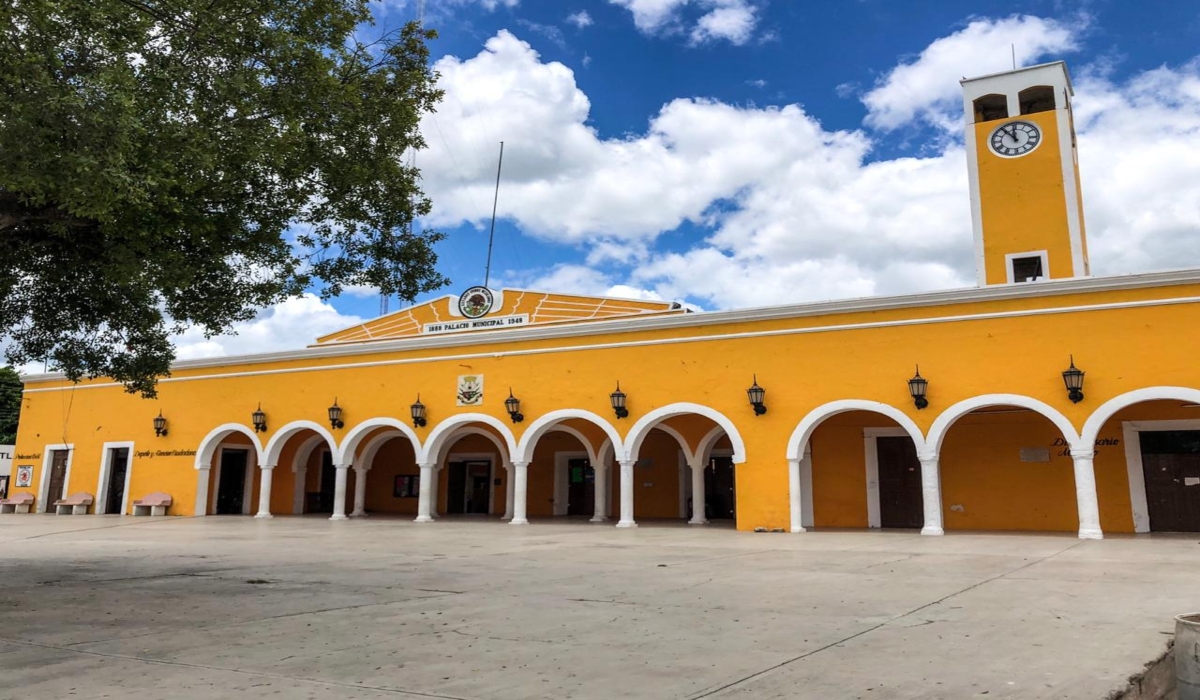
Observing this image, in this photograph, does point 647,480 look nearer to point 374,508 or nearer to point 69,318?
point 374,508

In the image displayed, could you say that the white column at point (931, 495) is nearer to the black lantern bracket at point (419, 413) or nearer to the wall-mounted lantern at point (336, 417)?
the black lantern bracket at point (419, 413)

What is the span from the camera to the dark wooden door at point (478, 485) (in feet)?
72.3

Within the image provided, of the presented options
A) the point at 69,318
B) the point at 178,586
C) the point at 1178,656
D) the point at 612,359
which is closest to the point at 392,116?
the point at 69,318

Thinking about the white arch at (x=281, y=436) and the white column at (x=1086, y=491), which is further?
the white arch at (x=281, y=436)

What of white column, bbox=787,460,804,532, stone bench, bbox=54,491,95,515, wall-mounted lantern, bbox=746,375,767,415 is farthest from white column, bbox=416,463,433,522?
stone bench, bbox=54,491,95,515

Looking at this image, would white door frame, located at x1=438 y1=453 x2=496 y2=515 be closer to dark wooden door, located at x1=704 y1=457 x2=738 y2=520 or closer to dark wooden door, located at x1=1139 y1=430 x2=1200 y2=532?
dark wooden door, located at x1=704 y1=457 x2=738 y2=520

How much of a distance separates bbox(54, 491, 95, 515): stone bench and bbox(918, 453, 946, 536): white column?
2031 centimetres

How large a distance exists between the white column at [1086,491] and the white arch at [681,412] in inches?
206

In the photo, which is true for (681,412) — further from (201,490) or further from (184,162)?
(201,490)

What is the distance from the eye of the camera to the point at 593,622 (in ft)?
17.1

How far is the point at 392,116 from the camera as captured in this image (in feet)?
24.1

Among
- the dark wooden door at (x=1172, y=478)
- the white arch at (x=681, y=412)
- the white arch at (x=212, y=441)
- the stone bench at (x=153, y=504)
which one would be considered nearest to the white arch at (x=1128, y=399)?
the dark wooden door at (x=1172, y=478)

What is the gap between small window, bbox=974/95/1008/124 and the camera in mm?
19234

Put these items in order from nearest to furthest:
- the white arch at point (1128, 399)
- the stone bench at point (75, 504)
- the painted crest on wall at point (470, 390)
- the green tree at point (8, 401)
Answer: the white arch at point (1128, 399) → the painted crest on wall at point (470, 390) → the stone bench at point (75, 504) → the green tree at point (8, 401)
